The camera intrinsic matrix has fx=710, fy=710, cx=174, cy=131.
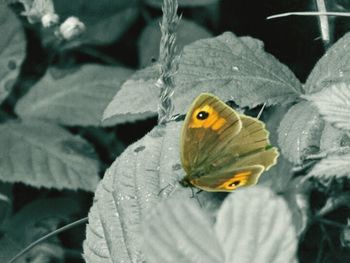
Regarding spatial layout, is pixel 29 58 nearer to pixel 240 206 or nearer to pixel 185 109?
pixel 185 109

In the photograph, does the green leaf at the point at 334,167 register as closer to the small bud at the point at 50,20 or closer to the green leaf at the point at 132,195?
the green leaf at the point at 132,195

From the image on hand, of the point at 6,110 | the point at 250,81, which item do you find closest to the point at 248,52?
the point at 250,81

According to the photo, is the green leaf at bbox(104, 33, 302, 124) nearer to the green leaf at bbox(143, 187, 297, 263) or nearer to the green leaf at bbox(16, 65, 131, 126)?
the green leaf at bbox(16, 65, 131, 126)

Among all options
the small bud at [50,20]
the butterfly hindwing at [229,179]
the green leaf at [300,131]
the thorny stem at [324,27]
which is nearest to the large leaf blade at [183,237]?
the butterfly hindwing at [229,179]

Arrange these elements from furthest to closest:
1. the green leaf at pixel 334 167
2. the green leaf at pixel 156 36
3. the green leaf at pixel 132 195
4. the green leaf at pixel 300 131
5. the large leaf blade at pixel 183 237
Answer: the green leaf at pixel 156 36 < the green leaf at pixel 300 131 < the green leaf at pixel 132 195 < the green leaf at pixel 334 167 < the large leaf blade at pixel 183 237

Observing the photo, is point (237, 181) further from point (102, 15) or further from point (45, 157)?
point (102, 15)

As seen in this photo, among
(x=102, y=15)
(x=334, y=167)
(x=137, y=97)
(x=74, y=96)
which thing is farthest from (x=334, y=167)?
(x=102, y=15)

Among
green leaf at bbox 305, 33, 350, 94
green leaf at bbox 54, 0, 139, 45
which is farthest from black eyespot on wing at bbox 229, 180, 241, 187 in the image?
green leaf at bbox 54, 0, 139, 45
